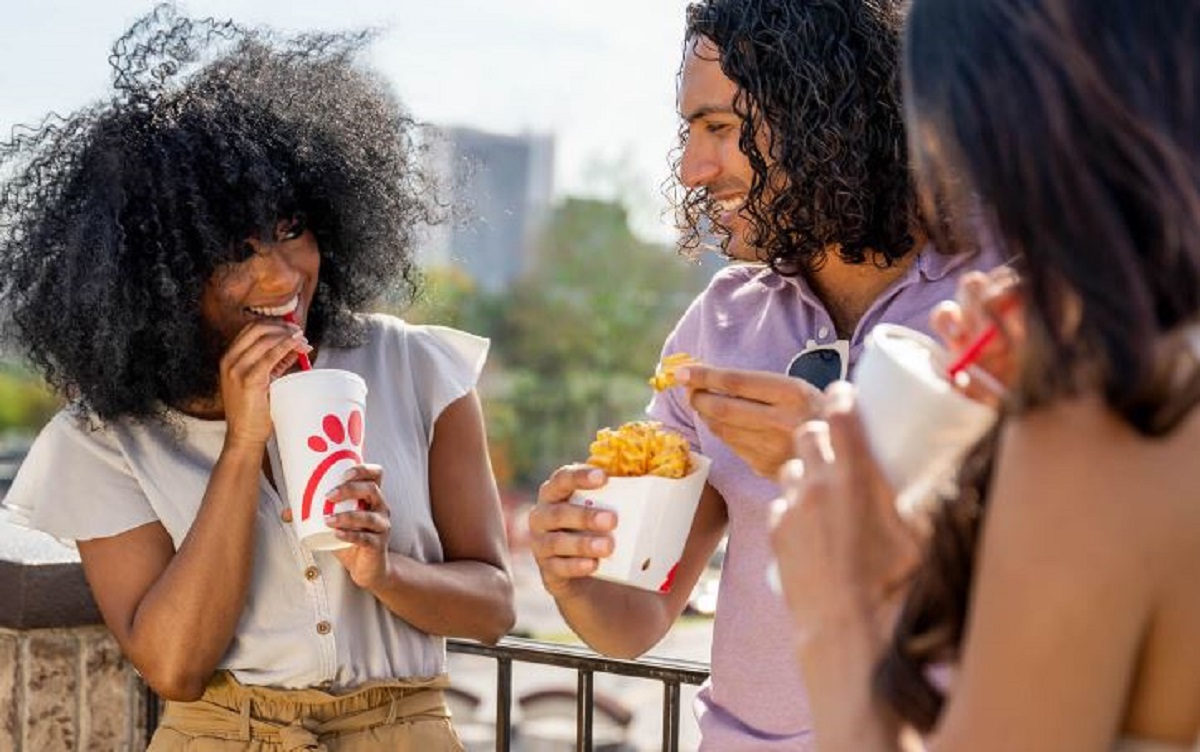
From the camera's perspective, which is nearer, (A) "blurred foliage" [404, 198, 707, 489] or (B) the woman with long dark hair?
(B) the woman with long dark hair

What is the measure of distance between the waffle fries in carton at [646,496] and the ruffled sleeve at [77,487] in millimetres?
823

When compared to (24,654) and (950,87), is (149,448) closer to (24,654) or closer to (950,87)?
(24,654)

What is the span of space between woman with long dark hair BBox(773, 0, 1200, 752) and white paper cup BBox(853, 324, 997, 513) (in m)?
0.10

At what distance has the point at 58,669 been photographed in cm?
304

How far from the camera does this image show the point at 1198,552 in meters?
1.13

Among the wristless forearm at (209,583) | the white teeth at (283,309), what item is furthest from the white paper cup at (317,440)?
the white teeth at (283,309)

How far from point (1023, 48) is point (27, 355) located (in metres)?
2.12

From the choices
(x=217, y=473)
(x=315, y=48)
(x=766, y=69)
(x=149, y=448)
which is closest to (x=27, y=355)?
(x=149, y=448)

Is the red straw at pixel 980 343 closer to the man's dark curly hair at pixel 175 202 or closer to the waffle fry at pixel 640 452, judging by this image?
the waffle fry at pixel 640 452

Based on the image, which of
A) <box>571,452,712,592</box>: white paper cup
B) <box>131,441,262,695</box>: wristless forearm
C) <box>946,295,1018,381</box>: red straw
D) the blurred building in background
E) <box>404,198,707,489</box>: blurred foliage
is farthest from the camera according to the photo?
the blurred building in background

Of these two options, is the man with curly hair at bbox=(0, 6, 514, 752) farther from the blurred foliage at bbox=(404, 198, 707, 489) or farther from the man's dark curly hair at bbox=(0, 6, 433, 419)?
the blurred foliage at bbox=(404, 198, 707, 489)

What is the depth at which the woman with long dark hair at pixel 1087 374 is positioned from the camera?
3.70 ft

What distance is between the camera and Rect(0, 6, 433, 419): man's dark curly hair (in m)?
2.68

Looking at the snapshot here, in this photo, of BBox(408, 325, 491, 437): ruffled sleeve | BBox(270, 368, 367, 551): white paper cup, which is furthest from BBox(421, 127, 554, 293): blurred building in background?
BBox(270, 368, 367, 551): white paper cup
